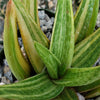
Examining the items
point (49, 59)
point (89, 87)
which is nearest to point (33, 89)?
point (49, 59)

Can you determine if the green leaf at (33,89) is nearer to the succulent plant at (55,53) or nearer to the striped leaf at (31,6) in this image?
the succulent plant at (55,53)

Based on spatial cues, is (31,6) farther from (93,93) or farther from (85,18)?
(93,93)

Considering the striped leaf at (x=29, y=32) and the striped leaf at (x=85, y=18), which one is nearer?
the striped leaf at (x=29, y=32)

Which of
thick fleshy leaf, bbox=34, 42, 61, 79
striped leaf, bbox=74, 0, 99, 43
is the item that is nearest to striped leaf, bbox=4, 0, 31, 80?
thick fleshy leaf, bbox=34, 42, 61, 79

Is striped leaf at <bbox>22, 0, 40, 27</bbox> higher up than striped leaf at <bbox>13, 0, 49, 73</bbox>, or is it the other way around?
striped leaf at <bbox>22, 0, 40, 27</bbox>

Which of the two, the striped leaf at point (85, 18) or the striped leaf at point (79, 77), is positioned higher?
the striped leaf at point (85, 18)

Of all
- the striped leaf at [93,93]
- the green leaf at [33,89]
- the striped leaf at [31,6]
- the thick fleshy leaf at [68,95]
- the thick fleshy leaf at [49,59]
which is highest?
the striped leaf at [31,6]

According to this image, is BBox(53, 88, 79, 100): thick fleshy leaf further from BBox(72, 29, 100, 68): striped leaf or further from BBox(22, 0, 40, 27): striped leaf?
BBox(22, 0, 40, 27): striped leaf

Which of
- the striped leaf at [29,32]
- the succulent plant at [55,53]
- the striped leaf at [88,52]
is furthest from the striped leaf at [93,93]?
the striped leaf at [29,32]
